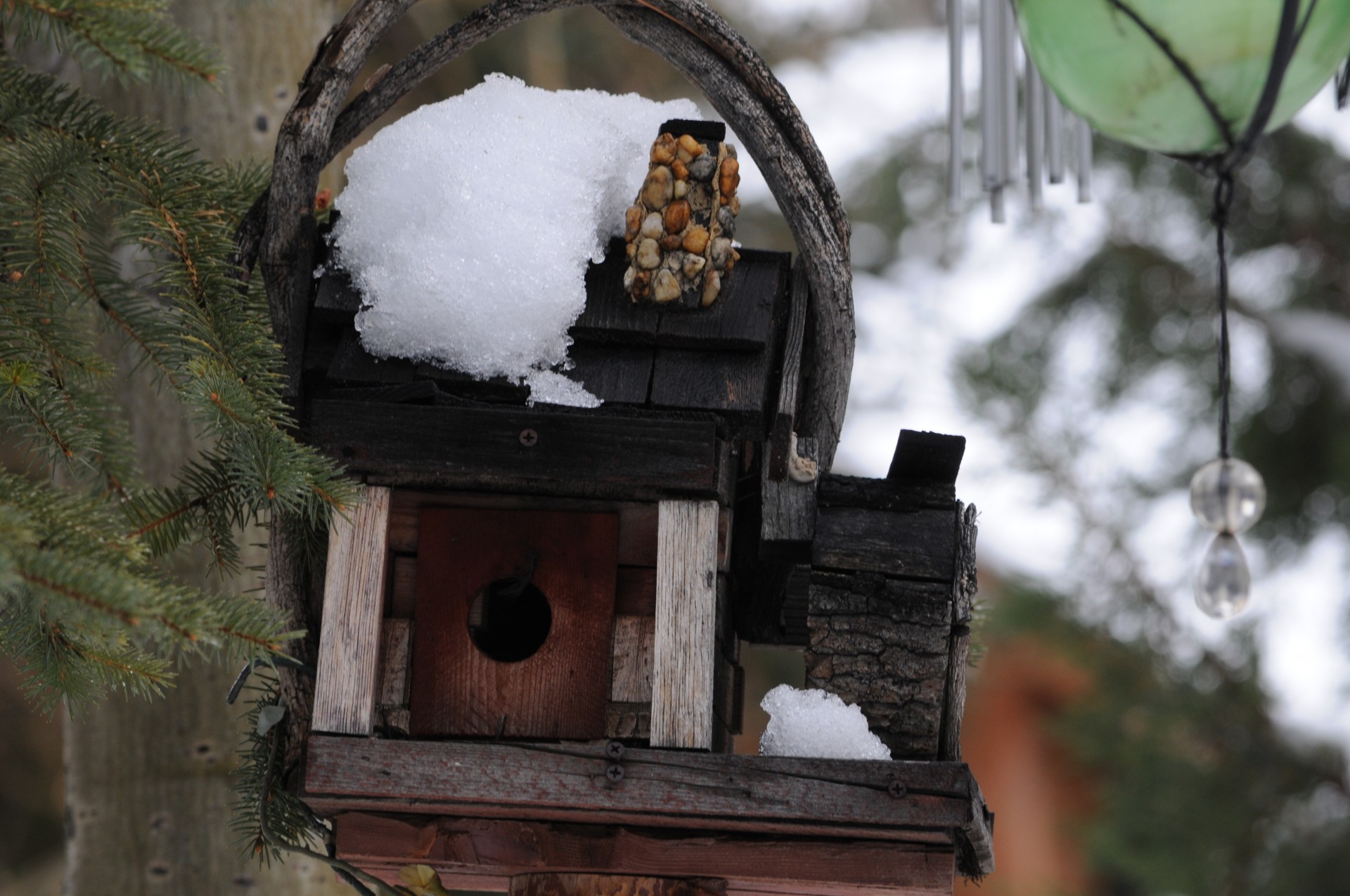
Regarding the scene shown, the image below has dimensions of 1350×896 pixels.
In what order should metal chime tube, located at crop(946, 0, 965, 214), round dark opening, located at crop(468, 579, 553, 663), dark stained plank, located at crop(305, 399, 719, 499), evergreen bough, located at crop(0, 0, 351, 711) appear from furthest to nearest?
metal chime tube, located at crop(946, 0, 965, 214)
round dark opening, located at crop(468, 579, 553, 663)
dark stained plank, located at crop(305, 399, 719, 499)
evergreen bough, located at crop(0, 0, 351, 711)

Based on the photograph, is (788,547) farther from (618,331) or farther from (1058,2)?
(1058,2)

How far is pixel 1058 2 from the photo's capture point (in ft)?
2.81

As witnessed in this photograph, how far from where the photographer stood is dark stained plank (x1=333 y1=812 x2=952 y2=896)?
99 centimetres

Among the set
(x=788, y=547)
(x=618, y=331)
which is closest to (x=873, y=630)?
(x=788, y=547)

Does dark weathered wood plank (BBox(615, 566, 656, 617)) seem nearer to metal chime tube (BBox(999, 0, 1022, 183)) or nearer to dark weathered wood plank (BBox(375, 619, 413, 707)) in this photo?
dark weathered wood plank (BBox(375, 619, 413, 707))

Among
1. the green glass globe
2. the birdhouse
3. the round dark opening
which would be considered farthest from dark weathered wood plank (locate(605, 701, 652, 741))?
the green glass globe

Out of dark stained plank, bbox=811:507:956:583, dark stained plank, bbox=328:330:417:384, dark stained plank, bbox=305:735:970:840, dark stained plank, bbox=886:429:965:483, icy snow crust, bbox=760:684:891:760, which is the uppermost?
dark stained plank, bbox=328:330:417:384

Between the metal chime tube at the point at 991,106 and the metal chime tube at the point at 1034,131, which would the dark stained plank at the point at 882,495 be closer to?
the metal chime tube at the point at 991,106

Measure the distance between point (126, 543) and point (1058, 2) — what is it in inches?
27.8

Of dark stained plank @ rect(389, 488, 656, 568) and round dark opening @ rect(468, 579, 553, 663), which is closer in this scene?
dark stained plank @ rect(389, 488, 656, 568)

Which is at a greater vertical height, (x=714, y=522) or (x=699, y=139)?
(x=699, y=139)

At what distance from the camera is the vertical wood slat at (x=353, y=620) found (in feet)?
3.27

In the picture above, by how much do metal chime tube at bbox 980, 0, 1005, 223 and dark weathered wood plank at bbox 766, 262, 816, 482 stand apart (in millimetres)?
430

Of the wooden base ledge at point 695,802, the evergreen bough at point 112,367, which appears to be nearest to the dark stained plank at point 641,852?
the wooden base ledge at point 695,802
